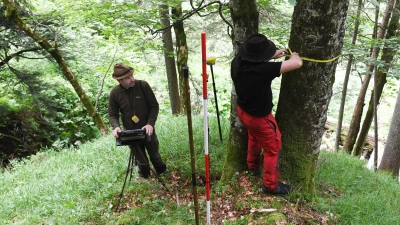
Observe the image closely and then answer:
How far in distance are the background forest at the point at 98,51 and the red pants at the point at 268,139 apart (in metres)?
1.08

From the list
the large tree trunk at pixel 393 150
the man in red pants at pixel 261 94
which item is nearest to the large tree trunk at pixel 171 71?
the man in red pants at pixel 261 94

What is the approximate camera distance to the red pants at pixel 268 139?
10.4 ft

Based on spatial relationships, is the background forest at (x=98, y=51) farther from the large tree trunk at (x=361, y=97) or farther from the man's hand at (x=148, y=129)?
the man's hand at (x=148, y=129)

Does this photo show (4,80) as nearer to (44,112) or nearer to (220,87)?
(44,112)

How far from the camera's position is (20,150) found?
9570 millimetres

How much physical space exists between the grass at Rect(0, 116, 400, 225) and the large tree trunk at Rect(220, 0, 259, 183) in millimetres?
206

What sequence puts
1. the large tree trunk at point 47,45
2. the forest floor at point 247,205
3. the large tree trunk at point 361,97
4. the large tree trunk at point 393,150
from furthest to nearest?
the large tree trunk at point 361,97 < the large tree trunk at point 393,150 < the large tree trunk at point 47,45 < the forest floor at point 247,205

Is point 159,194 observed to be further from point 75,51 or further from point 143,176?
point 75,51

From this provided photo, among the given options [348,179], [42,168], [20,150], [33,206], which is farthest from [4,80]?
[348,179]

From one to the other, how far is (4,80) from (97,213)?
25.8 feet

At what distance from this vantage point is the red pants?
3.18 m

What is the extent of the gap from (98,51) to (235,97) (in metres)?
9.03

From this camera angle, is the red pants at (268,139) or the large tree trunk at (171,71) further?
the large tree trunk at (171,71)

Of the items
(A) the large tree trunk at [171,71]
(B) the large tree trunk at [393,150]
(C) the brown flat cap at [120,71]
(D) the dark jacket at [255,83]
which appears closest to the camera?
(D) the dark jacket at [255,83]
